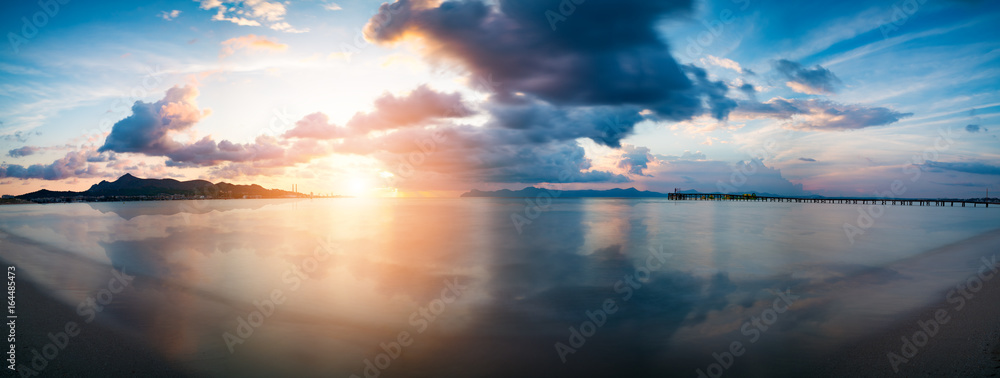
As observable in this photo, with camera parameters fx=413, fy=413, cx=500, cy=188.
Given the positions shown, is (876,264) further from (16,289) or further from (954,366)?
(16,289)

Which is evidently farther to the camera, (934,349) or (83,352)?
(934,349)

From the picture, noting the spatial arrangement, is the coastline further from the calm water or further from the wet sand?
the wet sand

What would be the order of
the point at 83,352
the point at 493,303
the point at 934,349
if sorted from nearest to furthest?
the point at 83,352
the point at 934,349
the point at 493,303

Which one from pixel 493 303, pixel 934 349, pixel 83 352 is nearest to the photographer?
pixel 83 352

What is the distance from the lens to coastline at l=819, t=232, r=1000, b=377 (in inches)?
309

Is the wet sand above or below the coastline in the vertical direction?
below

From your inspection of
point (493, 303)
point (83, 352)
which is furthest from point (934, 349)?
point (83, 352)

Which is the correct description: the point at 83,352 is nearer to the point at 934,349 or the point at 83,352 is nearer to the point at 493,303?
the point at 493,303

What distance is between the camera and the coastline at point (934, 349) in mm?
7836

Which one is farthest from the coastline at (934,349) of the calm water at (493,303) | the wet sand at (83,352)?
the wet sand at (83,352)

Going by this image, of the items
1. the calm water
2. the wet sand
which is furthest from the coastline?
the wet sand

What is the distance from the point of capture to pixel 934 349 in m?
8.84

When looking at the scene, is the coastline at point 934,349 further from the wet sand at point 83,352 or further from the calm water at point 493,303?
the wet sand at point 83,352

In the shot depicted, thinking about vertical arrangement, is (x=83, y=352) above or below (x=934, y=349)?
below
